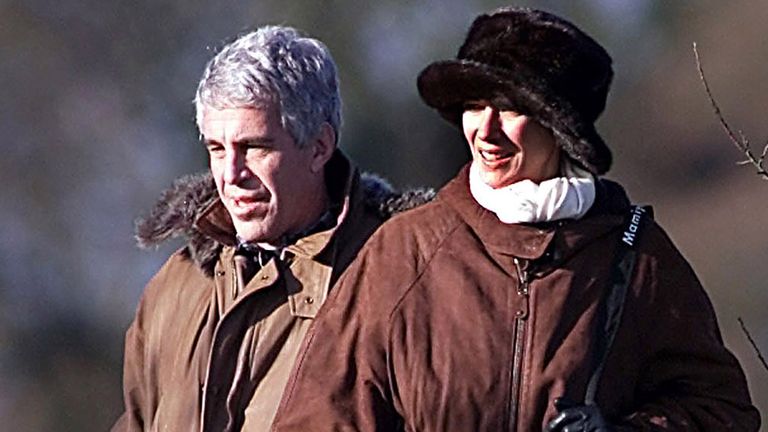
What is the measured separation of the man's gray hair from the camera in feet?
10.4

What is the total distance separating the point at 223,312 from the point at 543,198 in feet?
2.30

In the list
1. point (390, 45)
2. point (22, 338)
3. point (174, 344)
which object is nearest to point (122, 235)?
point (22, 338)

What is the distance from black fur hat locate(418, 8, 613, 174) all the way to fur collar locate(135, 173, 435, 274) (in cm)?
49

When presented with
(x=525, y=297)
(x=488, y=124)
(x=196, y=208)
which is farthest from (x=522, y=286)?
(x=196, y=208)

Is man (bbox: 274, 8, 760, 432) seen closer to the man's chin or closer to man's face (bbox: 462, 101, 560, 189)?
man's face (bbox: 462, 101, 560, 189)

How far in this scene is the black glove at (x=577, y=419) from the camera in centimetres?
270

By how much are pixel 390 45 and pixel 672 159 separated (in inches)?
56.0

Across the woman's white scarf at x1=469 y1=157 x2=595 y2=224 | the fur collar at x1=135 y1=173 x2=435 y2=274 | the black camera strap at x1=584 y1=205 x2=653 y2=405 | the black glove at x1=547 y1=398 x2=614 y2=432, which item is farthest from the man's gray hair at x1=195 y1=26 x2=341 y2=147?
the black glove at x1=547 y1=398 x2=614 y2=432

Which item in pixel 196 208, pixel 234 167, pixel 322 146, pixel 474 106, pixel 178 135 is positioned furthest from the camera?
pixel 178 135

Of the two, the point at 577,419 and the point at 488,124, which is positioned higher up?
the point at 488,124

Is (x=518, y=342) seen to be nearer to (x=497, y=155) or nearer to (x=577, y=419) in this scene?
(x=577, y=419)

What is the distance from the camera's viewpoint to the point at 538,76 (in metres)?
2.79

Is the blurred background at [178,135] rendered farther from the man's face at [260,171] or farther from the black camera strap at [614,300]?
the black camera strap at [614,300]

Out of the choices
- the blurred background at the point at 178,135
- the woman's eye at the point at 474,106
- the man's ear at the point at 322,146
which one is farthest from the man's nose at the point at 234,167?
the blurred background at the point at 178,135
